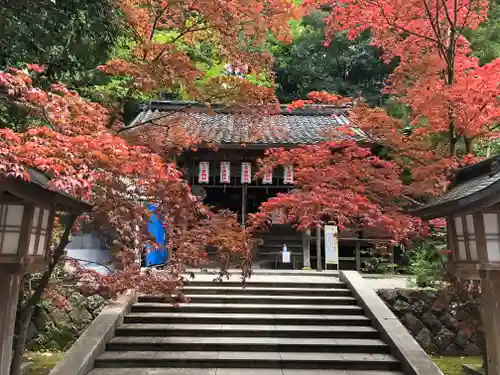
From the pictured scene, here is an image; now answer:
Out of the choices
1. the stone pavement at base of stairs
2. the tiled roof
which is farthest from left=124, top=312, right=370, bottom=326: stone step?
the tiled roof

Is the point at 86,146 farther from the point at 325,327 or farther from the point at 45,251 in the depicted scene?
the point at 325,327

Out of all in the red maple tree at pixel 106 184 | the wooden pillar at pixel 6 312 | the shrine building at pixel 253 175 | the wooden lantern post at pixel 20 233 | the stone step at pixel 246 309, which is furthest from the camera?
the shrine building at pixel 253 175

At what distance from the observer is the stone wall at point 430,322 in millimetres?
9492

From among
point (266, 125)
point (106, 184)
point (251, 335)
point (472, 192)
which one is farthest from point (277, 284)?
point (472, 192)

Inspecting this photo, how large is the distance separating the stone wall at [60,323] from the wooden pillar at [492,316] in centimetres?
799

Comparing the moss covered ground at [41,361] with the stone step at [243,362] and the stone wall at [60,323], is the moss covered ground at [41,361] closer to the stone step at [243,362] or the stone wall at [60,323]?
the stone wall at [60,323]

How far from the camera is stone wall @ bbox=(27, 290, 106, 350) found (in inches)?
358

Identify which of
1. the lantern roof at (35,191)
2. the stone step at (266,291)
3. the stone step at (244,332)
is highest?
the lantern roof at (35,191)

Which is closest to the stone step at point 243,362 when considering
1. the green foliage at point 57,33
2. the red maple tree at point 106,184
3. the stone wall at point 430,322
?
the red maple tree at point 106,184

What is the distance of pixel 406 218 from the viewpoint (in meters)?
7.27

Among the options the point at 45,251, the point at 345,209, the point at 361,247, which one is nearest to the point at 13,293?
the point at 45,251

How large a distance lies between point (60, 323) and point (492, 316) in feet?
28.1

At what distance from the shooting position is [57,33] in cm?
703

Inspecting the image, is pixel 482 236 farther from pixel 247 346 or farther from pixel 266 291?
pixel 266 291
